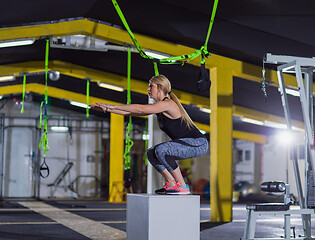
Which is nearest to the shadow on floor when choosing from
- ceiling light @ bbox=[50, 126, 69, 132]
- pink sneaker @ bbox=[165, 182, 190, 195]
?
pink sneaker @ bbox=[165, 182, 190, 195]

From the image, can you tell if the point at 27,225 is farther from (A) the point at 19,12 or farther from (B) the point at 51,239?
(A) the point at 19,12

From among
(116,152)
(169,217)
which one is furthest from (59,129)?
(169,217)

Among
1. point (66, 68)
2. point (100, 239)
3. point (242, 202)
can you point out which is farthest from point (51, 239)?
point (242, 202)

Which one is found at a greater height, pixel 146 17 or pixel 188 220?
pixel 146 17

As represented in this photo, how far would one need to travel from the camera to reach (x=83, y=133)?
20.8m

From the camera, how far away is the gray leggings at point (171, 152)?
4.31 metres

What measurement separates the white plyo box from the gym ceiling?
4279 millimetres

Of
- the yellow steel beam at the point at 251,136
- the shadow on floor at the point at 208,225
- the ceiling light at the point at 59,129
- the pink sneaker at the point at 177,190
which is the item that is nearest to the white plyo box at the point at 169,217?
the pink sneaker at the point at 177,190

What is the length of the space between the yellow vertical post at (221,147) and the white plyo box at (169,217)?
5.74 meters

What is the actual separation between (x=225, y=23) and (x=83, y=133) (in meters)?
12.7

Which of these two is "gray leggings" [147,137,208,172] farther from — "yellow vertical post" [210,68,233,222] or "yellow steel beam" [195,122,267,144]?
"yellow steel beam" [195,122,267,144]

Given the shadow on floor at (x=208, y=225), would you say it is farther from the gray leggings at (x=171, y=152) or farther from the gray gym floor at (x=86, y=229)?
the gray leggings at (x=171, y=152)

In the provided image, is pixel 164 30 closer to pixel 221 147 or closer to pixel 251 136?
pixel 221 147

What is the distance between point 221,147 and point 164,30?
8.02 feet
